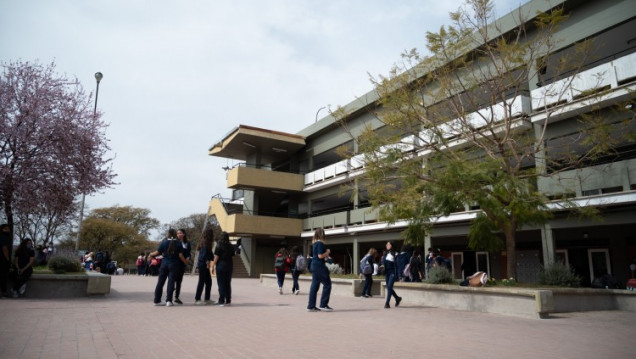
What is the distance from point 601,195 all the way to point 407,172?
24.7ft

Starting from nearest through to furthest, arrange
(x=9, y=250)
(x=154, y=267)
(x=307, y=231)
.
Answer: (x=9, y=250) → (x=154, y=267) → (x=307, y=231)

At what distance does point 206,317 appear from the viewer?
8.22 m

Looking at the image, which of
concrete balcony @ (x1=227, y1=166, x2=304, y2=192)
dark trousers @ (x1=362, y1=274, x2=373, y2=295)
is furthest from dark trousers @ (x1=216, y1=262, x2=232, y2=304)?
concrete balcony @ (x1=227, y1=166, x2=304, y2=192)

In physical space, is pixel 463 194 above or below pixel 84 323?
above

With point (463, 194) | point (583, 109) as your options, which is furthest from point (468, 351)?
point (583, 109)

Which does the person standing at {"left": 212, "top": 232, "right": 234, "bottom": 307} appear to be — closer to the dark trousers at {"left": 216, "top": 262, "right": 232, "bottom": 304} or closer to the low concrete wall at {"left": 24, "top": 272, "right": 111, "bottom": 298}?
the dark trousers at {"left": 216, "top": 262, "right": 232, "bottom": 304}

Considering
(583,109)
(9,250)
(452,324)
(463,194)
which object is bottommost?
(452,324)

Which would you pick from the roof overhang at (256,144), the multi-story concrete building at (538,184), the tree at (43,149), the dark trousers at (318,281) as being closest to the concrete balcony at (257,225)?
the multi-story concrete building at (538,184)

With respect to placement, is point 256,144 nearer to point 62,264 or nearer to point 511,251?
point 62,264

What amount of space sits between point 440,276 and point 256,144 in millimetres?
24353

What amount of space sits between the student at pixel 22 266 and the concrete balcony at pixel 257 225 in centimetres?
2052

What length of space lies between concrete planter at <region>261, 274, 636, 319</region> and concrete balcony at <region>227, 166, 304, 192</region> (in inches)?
803

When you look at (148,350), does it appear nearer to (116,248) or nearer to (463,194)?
(463,194)

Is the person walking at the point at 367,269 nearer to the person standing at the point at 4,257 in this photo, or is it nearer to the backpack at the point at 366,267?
the backpack at the point at 366,267
